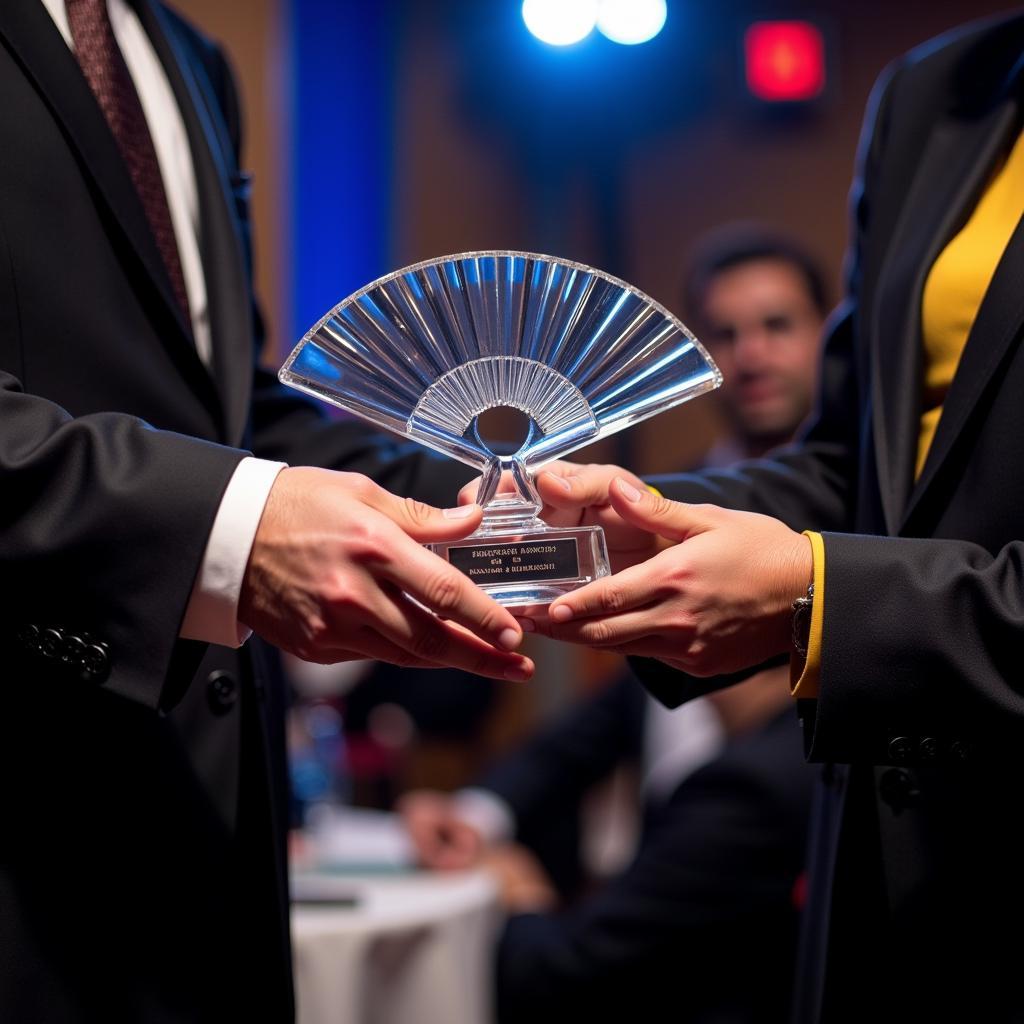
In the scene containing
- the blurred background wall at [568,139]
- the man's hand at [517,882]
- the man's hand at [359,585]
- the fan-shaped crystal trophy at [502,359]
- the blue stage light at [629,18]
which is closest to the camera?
the man's hand at [359,585]

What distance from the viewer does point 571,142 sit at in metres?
5.12

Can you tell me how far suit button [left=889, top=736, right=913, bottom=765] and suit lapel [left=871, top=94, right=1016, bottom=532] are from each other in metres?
0.23

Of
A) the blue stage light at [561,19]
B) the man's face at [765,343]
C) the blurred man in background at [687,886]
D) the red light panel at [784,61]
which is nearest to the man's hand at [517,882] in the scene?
the blurred man in background at [687,886]

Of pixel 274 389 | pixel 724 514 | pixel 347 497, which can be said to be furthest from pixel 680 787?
pixel 347 497

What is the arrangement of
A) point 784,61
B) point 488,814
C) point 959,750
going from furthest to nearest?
point 784,61
point 488,814
point 959,750

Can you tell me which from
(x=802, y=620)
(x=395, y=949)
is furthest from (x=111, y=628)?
(x=395, y=949)

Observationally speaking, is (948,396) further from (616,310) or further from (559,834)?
(559,834)

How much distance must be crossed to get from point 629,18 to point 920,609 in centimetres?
405

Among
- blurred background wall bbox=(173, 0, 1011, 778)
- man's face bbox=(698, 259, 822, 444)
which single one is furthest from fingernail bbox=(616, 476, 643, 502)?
blurred background wall bbox=(173, 0, 1011, 778)

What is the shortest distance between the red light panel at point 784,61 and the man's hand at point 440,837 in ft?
11.2

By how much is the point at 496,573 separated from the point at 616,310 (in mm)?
288

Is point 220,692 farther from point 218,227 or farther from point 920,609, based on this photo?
point 920,609

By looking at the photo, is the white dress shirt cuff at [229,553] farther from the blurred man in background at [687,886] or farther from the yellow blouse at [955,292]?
the blurred man in background at [687,886]

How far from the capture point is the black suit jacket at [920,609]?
0.96 metres
